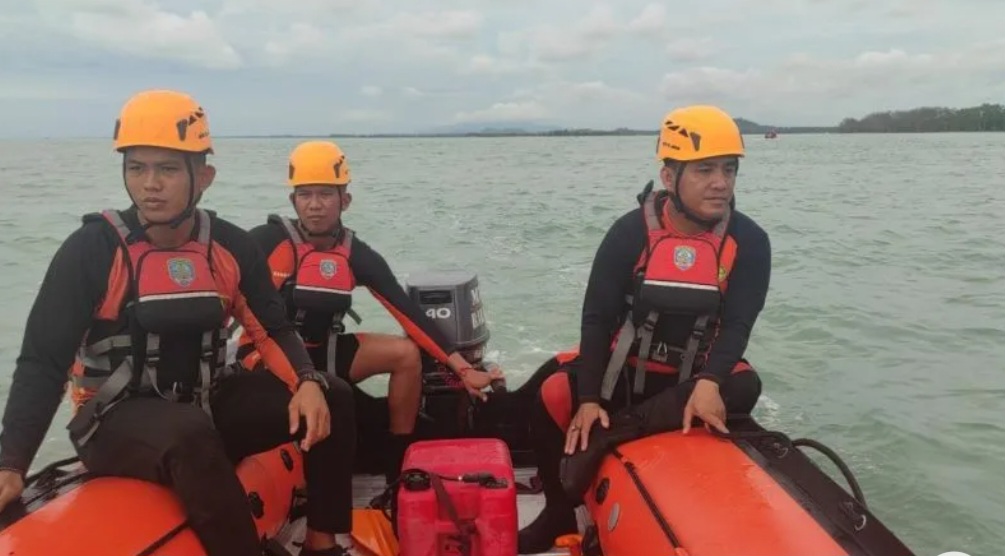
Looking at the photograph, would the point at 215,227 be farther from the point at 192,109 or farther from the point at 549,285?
the point at 549,285

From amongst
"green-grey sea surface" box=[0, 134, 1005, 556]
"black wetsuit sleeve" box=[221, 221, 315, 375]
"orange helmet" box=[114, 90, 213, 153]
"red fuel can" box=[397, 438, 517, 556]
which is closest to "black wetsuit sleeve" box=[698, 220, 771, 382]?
"red fuel can" box=[397, 438, 517, 556]

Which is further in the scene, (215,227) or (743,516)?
(215,227)

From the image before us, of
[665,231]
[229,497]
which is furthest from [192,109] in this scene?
[665,231]

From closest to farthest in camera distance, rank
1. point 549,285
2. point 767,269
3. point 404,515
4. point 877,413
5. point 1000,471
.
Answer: point 404,515 < point 767,269 < point 1000,471 < point 877,413 < point 549,285

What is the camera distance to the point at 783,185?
25.3 meters

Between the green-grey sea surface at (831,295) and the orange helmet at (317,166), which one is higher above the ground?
the orange helmet at (317,166)

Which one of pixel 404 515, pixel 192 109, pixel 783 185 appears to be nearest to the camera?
pixel 192 109

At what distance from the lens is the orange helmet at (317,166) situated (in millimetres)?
3863

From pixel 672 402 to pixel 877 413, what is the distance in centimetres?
387

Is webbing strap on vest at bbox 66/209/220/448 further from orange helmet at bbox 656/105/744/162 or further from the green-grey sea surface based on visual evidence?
the green-grey sea surface

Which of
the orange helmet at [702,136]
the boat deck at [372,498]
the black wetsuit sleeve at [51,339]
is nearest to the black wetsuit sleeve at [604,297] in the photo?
the orange helmet at [702,136]

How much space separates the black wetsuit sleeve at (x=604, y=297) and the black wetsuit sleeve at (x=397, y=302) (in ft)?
3.24

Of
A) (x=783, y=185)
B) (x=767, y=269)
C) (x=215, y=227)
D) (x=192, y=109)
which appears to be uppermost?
(x=192, y=109)

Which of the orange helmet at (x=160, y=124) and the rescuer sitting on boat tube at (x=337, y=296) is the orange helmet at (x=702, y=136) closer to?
the rescuer sitting on boat tube at (x=337, y=296)
